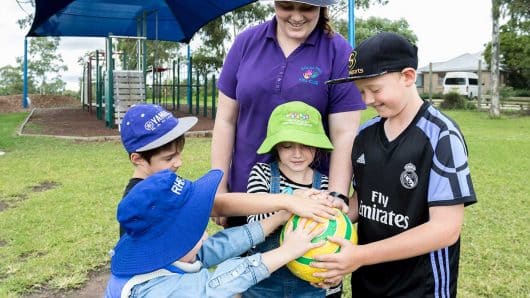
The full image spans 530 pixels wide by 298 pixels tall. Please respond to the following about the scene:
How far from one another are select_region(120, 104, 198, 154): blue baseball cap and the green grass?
229 centimetres

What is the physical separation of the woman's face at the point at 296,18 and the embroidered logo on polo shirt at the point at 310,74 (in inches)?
5.6

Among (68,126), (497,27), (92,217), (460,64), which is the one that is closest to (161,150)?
(92,217)

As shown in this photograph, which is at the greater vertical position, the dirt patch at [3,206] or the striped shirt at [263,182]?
the striped shirt at [263,182]

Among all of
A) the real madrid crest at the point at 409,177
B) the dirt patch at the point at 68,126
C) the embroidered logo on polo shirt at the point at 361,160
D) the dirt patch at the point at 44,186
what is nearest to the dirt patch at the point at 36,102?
the dirt patch at the point at 68,126

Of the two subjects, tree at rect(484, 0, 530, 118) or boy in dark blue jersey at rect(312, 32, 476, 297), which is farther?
tree at rect(484, 0, 530, 118)

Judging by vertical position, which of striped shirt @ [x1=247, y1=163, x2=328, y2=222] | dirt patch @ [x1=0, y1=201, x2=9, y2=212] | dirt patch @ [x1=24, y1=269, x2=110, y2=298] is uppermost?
striped shirt @ [x1=247, y1=163, x2=328, y2=222]

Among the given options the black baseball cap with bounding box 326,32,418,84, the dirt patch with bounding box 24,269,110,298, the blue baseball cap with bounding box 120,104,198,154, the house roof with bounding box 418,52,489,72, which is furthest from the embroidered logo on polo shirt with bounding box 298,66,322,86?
the house roof with bounding box 418,52,489,72

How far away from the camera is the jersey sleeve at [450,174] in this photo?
1.77 meters

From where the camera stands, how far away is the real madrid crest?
187 cm

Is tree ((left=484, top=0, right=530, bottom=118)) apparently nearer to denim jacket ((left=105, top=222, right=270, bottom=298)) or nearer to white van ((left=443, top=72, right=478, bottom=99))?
white van ((left=443, top=72, right=478, bottom=99))

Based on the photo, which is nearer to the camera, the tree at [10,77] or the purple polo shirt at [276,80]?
the purple polo shirt at [276,80]

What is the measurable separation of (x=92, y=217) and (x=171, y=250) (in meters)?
4.68

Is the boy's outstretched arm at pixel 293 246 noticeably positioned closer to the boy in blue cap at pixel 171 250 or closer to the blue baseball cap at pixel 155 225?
the boy in blue cap at pixel 171 250

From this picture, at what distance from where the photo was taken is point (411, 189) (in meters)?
1.88
